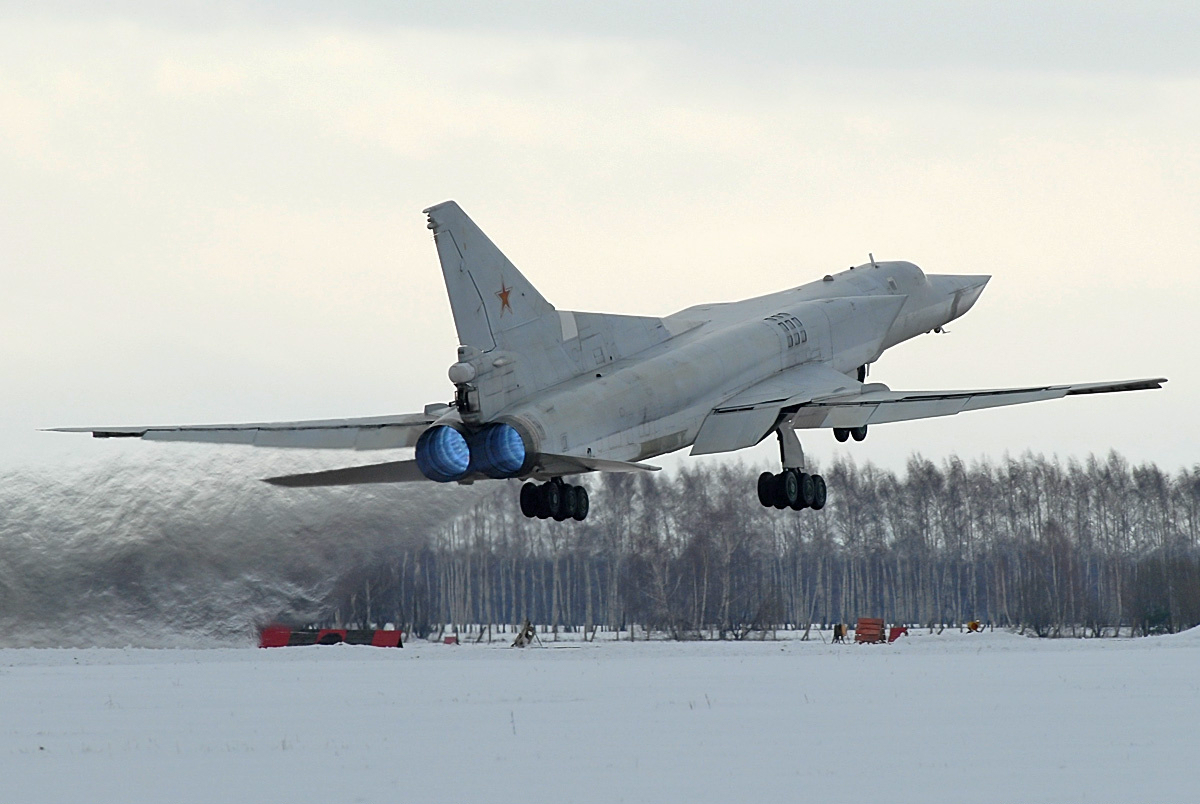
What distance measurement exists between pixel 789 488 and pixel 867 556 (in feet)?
166

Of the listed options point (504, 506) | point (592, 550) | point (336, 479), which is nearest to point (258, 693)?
point (336, 479)

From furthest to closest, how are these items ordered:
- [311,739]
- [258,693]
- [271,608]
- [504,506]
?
[504,506] → [271,608] → [258,693] → [311,739]

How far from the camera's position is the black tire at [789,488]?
2686 cm

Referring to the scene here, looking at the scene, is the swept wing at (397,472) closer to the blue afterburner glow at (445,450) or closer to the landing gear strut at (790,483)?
the blue afterburner glow at (445,450)

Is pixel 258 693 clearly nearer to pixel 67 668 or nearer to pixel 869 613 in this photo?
pixel 67 668

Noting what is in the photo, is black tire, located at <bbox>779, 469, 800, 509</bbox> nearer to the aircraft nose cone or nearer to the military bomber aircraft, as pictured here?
the military bomber aircraft

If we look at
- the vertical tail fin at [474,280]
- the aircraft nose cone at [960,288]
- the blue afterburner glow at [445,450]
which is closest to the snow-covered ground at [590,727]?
the blue afterburner glow at [445,450]

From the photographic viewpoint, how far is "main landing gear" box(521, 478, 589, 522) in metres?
23.2

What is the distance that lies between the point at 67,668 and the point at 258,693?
860 cm

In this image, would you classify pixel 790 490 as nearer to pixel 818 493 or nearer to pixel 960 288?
pixel 818 493

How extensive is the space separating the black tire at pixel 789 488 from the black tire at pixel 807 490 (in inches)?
3.8

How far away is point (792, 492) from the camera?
26891 millimetres

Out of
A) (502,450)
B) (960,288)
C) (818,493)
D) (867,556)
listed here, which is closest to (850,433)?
(818,493)

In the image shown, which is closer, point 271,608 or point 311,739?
point 311,739
